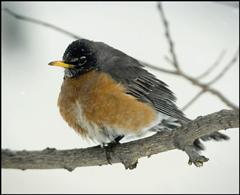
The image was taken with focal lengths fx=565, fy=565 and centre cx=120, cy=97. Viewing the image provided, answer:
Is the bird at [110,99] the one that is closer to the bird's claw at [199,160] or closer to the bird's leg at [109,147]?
the bird's leg at [109,147]

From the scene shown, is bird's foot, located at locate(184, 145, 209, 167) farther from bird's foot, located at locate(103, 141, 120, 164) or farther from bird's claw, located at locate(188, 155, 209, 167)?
bird's foot, located at locate(103, 141, 120, 164)

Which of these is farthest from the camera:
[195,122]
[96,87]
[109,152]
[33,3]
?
[33,3]

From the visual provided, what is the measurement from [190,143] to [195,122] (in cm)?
24

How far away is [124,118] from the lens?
5.12 m

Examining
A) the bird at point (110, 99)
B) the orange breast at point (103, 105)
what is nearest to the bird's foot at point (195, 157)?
the bird at point (110, 99)

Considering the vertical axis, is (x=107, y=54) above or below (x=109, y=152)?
above

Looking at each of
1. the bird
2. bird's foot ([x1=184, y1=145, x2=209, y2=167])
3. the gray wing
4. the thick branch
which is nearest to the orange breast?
the bird

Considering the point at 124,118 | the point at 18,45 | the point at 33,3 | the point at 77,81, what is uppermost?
the point at 33,3

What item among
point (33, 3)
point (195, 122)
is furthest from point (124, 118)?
point (33, 3)

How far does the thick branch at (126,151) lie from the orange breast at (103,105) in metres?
0.34

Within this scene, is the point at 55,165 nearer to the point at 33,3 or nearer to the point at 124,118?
the point at 124,118

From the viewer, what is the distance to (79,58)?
5398 millimetres

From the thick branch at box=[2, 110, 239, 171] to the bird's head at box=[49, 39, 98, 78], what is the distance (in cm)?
92

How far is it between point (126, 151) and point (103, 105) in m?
0.59
